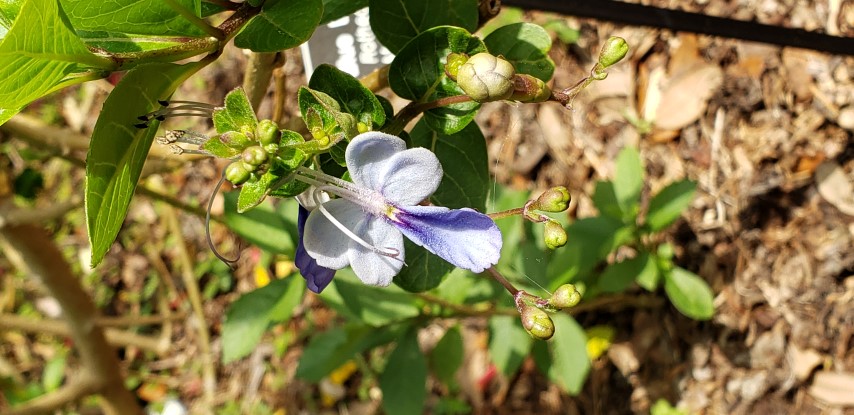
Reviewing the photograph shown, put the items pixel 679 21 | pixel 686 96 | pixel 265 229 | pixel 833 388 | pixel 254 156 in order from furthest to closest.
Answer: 1. pixel 686 96
2. pixel 833 388
3. pixel 265 229
4. pixel 679 21
5. pixel 254 156

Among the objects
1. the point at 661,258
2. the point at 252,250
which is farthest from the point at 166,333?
the point at 661,258

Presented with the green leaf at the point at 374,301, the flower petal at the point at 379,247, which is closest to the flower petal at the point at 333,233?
the flower petal at the point at 379,247

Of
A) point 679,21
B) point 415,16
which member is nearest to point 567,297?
point 415,16

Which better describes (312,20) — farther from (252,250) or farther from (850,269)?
(252,250)

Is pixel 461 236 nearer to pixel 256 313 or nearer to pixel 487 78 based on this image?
pixel 487 78

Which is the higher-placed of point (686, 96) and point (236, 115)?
point (236, 115)
